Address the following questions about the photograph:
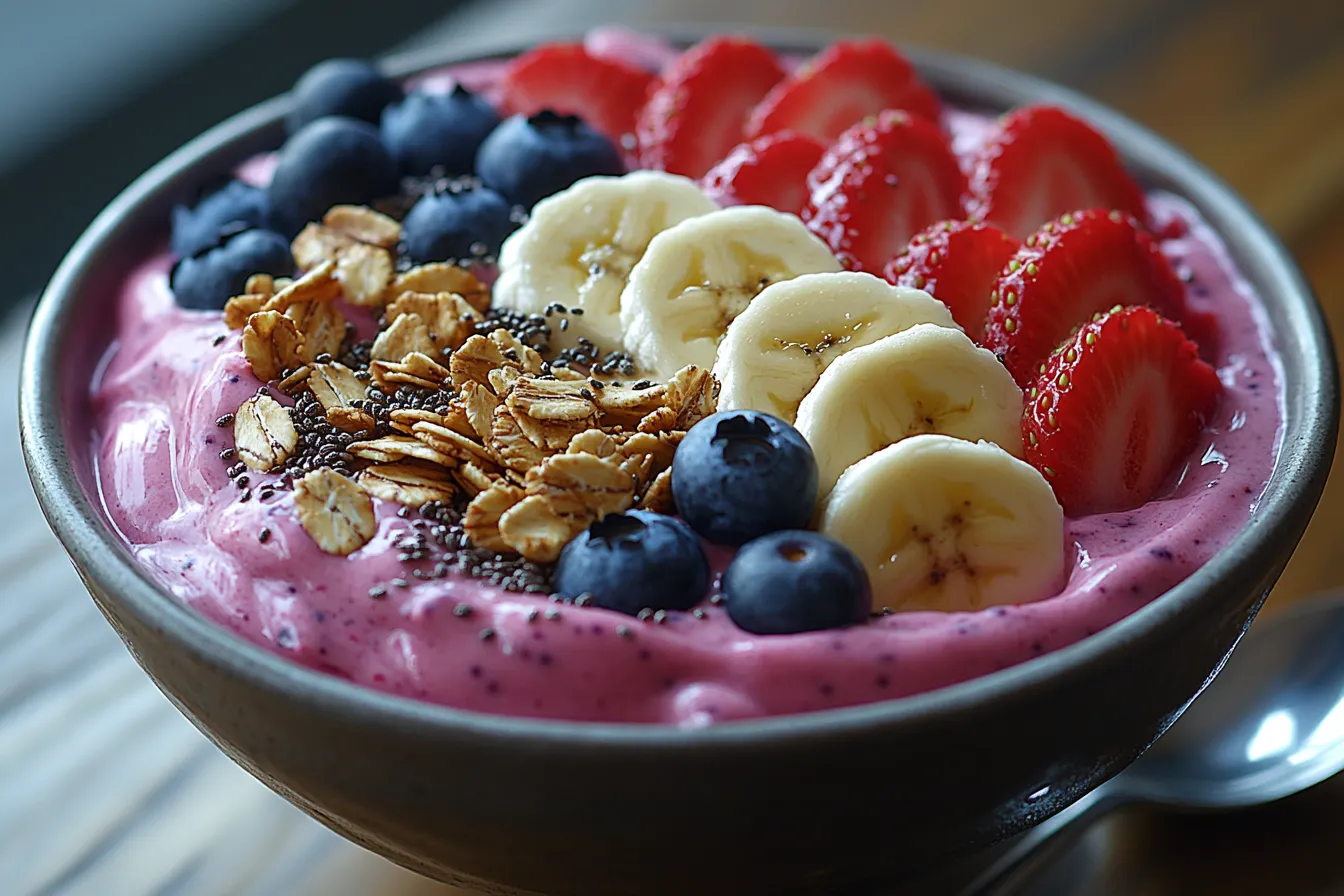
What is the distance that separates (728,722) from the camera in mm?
1002

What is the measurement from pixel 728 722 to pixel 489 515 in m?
0.30

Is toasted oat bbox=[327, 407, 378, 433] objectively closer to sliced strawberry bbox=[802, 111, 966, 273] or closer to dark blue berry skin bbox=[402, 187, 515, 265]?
dark blue berry skin bbox=[402, 187, 515, 265]

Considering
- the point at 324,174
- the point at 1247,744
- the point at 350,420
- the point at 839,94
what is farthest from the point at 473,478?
the point at 1247,744

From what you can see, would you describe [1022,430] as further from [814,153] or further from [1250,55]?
[1250,55]

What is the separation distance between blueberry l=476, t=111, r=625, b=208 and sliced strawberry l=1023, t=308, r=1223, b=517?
1.97 feet

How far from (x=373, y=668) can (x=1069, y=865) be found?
80cm

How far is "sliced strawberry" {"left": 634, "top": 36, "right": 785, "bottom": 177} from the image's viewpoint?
1757 mm

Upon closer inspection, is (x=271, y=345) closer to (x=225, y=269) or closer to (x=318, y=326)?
(x=318, y=326)

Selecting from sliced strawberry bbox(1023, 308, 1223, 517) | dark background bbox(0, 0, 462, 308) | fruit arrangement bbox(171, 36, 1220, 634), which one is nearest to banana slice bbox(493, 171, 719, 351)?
fruit arrangement bbox(171, 36, 1220, 634)

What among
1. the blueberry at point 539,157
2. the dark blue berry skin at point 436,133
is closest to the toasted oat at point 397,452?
the blueberry at point 539,157

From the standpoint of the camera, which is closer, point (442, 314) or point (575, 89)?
point (442, 314)

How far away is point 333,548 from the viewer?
117 cm

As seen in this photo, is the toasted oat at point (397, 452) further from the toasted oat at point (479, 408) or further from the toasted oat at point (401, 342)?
the toasted oat at point (401, 342)

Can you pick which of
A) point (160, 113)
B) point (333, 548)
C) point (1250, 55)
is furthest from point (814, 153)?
point (160, 113)
